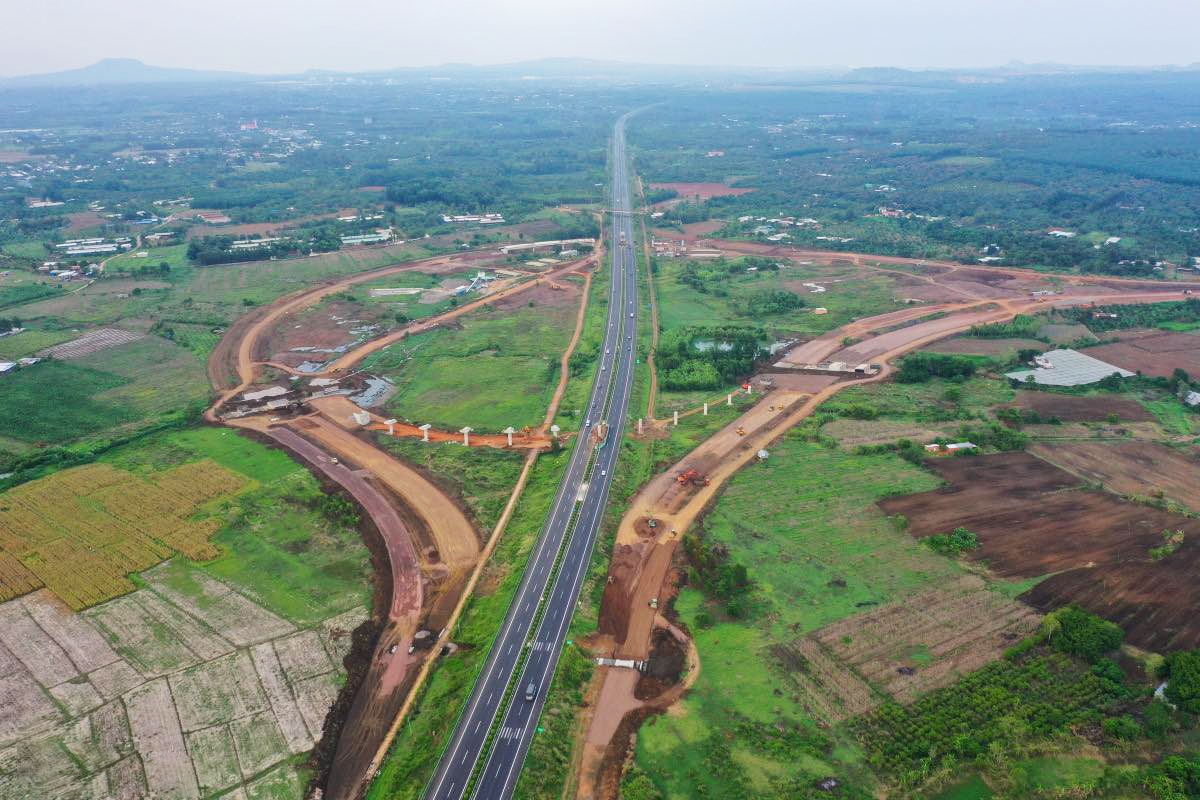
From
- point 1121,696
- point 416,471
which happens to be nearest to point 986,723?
point 1121,696

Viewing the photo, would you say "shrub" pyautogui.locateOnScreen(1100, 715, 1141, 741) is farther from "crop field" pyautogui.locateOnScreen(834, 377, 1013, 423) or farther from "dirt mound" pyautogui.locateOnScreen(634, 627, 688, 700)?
"crop field" pyautogui.locateOnScreen(834, 377, 1013, 423)

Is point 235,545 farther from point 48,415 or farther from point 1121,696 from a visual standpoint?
point 1121,696

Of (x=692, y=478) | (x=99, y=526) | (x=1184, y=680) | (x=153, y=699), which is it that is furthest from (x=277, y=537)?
(x=1184, y=680)

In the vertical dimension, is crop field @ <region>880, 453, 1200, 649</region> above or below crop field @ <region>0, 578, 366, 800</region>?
above

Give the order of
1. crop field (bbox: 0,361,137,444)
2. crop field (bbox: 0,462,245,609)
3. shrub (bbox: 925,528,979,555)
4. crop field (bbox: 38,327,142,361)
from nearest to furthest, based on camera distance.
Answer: crop field (bbox: 0,462,245,609), shrub (bbox: 925,528,979,555), crop field (bbox: 0,361,137,444), crop field (bbox: 38,327,142,361)

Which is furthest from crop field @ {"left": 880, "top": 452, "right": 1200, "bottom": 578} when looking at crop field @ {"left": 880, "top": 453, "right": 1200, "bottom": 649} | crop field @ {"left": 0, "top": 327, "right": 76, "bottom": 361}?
crop field @ {"left": 0, "top": 327, "right": 76, "bottom": 361}
